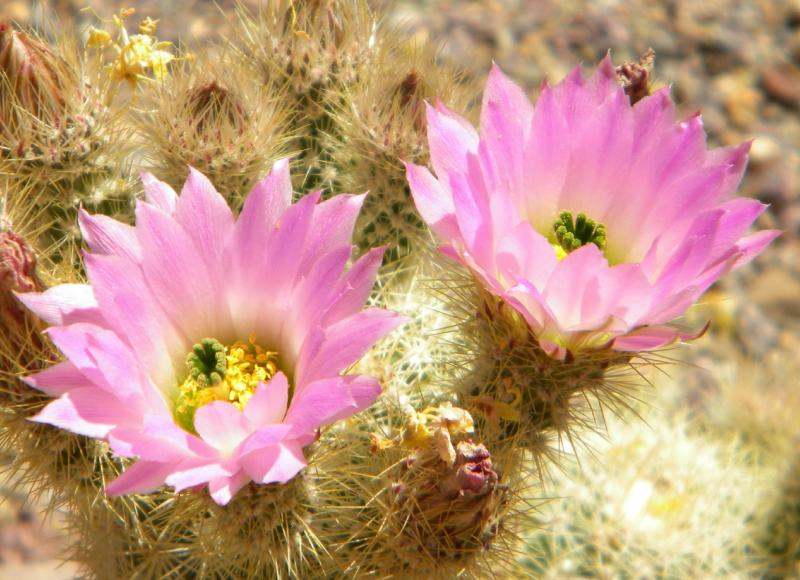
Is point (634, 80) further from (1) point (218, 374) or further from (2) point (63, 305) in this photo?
(2) point (63, 305)

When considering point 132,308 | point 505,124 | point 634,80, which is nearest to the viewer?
point 132,308

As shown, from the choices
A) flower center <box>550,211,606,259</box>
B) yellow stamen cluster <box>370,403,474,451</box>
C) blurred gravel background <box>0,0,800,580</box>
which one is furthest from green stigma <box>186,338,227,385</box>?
blurred gravel background <box>0,0,800,580</box>

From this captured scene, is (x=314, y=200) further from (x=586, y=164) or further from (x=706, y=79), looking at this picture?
(x=706, y=79)

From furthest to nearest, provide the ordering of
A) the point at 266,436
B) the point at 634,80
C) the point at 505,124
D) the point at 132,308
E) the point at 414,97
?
1. the point at 414,97
2. the point at 634,80
3. the point at 505,124
4. the point at 132,308
5. the point at 266,436

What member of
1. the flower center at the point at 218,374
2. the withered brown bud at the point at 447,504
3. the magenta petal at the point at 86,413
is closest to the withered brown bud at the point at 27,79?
the flower center at the point at 218,374

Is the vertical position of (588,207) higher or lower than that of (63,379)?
higher

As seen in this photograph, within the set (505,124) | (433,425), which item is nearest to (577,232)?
(505,124)

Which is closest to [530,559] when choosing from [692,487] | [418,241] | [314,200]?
[692,487]
